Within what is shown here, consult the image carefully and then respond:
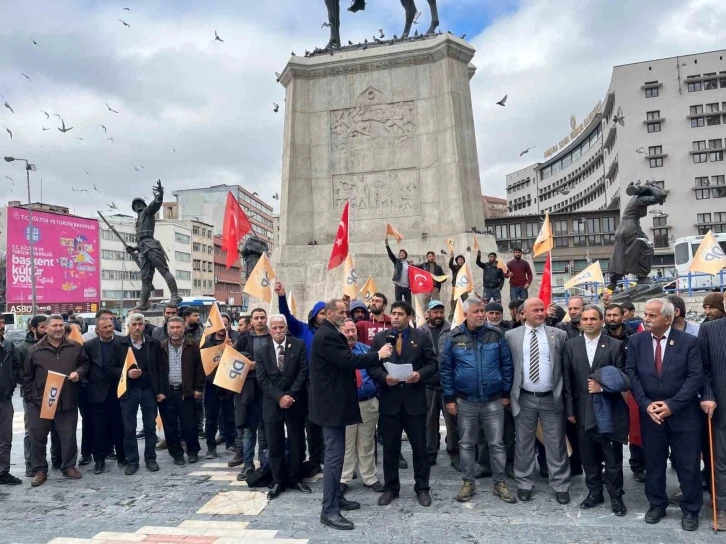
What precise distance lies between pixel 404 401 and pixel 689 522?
2.59 metres

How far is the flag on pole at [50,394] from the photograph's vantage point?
738cm

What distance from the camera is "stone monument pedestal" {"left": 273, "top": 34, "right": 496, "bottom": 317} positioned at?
16750 mm

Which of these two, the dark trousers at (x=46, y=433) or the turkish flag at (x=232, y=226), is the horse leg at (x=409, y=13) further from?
the dark trousers at (x=46, y=433)

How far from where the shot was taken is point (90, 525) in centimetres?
563

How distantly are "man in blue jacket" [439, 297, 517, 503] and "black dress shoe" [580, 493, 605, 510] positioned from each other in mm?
760

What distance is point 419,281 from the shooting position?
1147 cm

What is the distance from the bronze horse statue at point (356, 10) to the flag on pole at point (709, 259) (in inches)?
376

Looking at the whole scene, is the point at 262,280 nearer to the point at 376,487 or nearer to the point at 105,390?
the point at 105,390

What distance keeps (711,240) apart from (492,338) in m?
8.01

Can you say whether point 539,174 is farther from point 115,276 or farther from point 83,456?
point 83,456

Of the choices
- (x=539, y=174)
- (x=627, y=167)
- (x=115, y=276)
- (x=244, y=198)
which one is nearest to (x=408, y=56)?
(x=627, y=167)

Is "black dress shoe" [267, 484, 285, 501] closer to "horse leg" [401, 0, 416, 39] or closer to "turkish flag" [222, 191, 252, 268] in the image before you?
"turkish flag" [222, 191, 252, 268]

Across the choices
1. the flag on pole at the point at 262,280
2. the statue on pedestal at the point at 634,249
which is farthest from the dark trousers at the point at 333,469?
the statue on pedestal at the point at 634,249

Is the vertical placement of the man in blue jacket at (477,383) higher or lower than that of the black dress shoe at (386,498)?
higher
